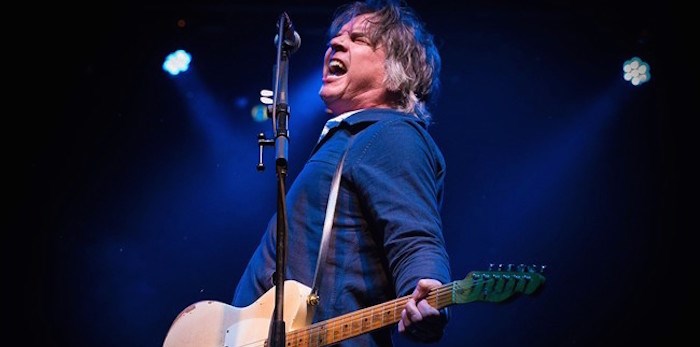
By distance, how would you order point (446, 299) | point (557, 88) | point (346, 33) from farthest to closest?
point (557, 88) → point (346, 33) → point (446, 299)

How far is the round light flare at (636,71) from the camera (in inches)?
215

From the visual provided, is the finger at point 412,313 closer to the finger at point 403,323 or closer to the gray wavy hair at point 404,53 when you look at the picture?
the finger at point 403,323

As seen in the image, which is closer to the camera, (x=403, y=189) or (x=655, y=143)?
(x=403, y=189)

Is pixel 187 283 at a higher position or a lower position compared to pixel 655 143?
lower

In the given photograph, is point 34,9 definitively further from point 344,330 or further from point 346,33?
point 344,330

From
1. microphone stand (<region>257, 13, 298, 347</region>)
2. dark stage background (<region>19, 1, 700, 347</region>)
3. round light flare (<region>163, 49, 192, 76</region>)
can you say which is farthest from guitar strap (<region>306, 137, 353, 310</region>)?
round light flare (<region>163, 49, 192, 76</region>)

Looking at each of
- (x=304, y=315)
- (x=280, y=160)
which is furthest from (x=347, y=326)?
(x=280, y=160)

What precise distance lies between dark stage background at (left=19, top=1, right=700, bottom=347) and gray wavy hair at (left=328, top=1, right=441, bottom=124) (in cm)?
202

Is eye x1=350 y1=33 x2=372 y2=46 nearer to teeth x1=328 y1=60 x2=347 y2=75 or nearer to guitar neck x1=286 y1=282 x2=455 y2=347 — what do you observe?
teeth x1=328 y1=60 x2=347 y2=75

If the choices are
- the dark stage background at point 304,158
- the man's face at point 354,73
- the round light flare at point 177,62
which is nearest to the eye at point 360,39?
the man's face at point 354,73

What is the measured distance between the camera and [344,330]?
7.36 ft

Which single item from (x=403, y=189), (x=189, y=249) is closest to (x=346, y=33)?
(x=403, y=189)

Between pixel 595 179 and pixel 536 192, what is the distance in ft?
1.48

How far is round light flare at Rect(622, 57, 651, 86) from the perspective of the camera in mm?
5469
